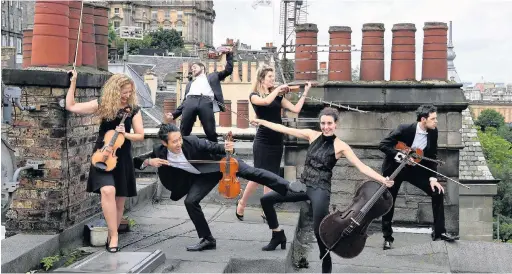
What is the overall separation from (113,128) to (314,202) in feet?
5.66

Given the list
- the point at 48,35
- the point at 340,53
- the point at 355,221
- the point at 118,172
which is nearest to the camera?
the point at 355,221

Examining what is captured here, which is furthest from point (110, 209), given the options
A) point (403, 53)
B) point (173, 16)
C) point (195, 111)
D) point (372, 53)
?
point (173, 16)

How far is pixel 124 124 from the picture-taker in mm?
5797

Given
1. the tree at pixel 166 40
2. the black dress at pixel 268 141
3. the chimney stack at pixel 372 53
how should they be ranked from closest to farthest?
the black dress at pixel 268 141 → the chimney stack at pixel 372 53 → the tree at pixel 166 40

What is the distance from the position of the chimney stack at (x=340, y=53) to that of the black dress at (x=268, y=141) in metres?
1.42

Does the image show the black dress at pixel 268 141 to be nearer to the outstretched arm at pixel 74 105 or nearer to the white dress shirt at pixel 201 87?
the white dress shirt at pixel 201 87

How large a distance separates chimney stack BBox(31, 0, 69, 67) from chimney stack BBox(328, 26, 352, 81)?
3.07 meters

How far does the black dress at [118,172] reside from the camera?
566 cm

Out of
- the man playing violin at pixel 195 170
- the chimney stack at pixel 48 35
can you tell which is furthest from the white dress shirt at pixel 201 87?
the chimney stack at pixel 48 35

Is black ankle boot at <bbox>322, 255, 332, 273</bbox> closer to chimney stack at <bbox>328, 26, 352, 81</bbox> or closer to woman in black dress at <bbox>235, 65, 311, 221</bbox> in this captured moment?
woman in black dress at <bbox>235, 65, 311, 221</bbox>

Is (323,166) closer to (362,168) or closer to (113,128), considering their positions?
(362,168)

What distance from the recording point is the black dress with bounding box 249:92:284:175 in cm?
668

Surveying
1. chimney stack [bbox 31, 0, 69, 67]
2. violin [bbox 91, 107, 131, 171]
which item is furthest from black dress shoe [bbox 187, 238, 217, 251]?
chimney stack [bbox 31, 0, 69, 67]

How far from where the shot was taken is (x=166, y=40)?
3469 inches
